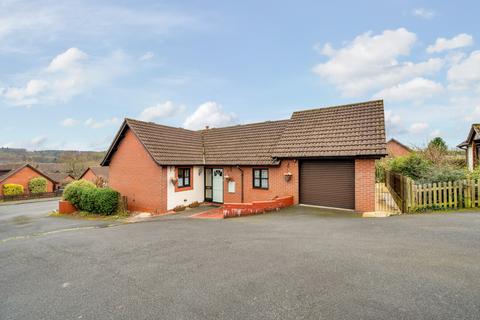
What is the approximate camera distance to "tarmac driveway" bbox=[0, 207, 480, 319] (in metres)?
Answer: 3.88

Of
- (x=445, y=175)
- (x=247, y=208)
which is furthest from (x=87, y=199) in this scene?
(x=445, y=175)

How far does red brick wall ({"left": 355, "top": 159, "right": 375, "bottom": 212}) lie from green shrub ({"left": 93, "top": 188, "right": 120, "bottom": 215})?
15.4 m

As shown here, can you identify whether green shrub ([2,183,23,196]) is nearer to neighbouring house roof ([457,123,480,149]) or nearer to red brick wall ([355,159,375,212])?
red brick wall ([355,159,375,212])

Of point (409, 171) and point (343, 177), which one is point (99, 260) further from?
point (409, 171)

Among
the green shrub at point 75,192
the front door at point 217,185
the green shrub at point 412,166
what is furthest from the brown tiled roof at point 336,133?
the green shrub at point 75,192

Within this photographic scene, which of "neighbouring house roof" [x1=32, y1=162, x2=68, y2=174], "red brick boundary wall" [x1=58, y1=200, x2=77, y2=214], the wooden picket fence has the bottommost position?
"red brick boundary wall" [x1=58, y1=200, x2=77, y2=214]

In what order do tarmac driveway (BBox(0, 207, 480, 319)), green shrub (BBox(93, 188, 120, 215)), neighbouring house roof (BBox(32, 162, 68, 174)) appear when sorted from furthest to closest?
neighbouring house roof (BBox(32, 162, 68, 174)) < green shrub (BBox(93, 188, 120, 215)) < tarmac driveway (BBox(0, 207, 480, 319))

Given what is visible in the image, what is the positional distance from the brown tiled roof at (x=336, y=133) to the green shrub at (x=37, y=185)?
46.5 m

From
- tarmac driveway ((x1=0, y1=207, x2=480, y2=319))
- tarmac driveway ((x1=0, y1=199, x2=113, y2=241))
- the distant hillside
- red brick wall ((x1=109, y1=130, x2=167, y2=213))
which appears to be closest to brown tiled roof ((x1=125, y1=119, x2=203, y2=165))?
red brick wall ((x1=109, y1=130, x2=167, y2=213))

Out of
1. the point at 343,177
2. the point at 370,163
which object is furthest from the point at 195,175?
the point at 370,163

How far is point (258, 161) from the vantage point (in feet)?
52.6

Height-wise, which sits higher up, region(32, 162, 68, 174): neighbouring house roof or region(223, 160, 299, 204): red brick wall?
region(32, 162, 68, 174): neighbouring house roof

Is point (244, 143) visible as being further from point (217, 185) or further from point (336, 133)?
point (336, 133)

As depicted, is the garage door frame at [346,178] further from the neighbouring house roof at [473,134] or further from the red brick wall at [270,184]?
the neighbouring house roof at [473,134]
